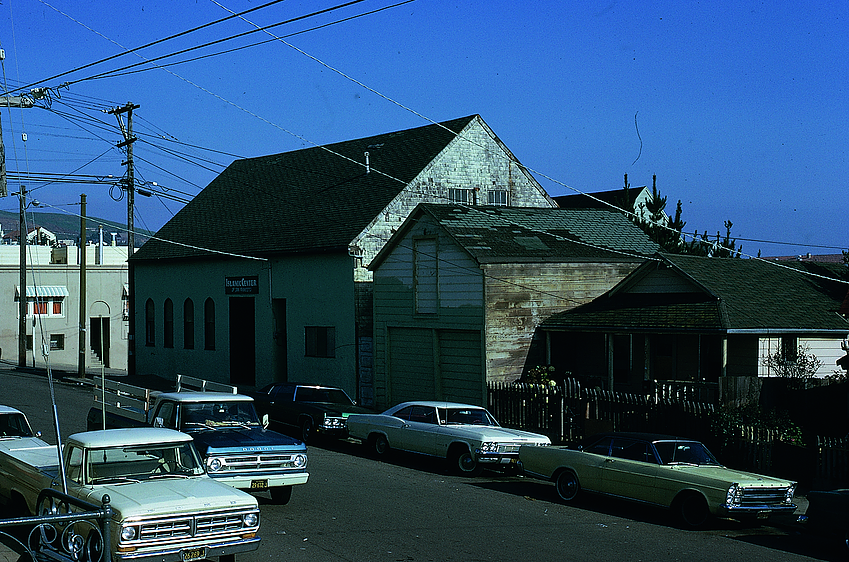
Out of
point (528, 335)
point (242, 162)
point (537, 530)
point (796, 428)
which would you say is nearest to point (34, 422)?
point (528, 335)

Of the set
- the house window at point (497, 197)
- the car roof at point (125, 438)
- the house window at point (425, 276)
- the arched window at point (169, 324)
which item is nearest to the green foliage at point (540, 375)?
the house window at point (425, 276)

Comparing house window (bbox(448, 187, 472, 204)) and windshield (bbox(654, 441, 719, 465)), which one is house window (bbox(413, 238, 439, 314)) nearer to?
house window (bbox(448, 187, 472, 204))

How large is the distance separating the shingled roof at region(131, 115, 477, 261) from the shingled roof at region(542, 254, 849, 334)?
323 inches

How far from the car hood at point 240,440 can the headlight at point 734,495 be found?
6.48 m

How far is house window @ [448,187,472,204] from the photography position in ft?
110

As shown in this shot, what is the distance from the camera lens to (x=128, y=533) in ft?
30.0

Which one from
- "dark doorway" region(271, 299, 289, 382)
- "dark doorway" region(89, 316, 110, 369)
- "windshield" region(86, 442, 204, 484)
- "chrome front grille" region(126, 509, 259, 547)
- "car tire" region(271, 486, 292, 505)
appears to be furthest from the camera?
"dark doorway" region(89, 316, 110, 369)

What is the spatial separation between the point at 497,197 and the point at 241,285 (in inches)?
424

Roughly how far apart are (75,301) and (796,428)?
180ft

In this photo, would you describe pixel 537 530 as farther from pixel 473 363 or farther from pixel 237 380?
pixel 237 380

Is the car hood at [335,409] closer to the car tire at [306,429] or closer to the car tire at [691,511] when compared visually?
the car tire at [306,429]

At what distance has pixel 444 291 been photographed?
85.7ft

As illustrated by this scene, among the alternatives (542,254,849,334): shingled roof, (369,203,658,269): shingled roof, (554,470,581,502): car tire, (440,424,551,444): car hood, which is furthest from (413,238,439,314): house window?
(554,470,581,502): car tire

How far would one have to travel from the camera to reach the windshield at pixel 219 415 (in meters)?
15.0
